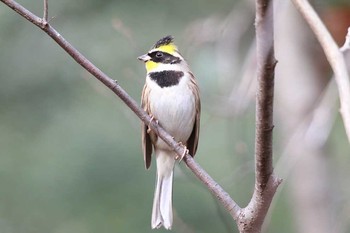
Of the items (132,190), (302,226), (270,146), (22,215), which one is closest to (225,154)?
(132,190)

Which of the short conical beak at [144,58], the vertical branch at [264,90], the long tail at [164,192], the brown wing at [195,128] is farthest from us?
the brown wing at [195,128]

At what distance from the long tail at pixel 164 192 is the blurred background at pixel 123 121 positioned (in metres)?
0.50

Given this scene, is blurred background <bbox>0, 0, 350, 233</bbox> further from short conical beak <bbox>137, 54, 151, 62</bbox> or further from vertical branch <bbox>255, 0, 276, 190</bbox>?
vertical branch <bbox>255, 0, 276, 190</bbox>

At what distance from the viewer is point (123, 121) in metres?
5.07

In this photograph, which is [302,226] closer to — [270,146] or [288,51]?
[288,51]

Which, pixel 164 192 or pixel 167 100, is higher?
pixel 167 100

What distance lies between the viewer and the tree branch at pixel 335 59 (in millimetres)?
1706

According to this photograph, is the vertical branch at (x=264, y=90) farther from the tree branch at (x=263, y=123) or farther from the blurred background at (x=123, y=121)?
the blurred background at (x=123, y=121)

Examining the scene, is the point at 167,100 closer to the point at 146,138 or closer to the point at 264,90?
the point at 146,138

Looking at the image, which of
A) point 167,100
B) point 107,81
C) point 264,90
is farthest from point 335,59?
point 167,100

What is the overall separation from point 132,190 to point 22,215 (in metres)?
0.63

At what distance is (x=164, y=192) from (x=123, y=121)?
1.76m

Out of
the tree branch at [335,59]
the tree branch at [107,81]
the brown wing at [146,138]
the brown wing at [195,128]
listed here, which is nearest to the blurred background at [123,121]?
the brown wing at [195,128]

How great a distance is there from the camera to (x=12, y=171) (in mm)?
5059
